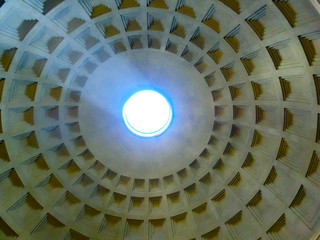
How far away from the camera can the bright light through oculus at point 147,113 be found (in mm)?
22688

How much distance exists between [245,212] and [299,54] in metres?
10.1

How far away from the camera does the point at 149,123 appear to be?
24.5m

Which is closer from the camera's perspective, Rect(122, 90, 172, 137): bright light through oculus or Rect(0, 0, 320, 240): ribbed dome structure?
Rect(0, 0, 320, 240): ribbed dome structure

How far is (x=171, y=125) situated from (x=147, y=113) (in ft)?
11.1

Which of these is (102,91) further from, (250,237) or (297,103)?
(250,237)

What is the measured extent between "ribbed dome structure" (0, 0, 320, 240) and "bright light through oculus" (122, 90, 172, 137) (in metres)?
0.64

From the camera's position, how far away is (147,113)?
25344 mm

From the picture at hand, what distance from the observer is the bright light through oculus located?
22688 mm

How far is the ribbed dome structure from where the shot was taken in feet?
56.9

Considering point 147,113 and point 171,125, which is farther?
point 147,113

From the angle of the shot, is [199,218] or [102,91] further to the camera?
[199,218]

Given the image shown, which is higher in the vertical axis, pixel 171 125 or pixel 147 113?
pixel 147 113

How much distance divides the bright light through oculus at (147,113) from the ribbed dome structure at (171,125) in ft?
2.11

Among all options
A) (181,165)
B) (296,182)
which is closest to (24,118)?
(181,165)
